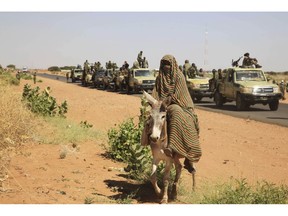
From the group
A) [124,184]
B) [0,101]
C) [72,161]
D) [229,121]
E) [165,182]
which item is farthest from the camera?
[229,121]

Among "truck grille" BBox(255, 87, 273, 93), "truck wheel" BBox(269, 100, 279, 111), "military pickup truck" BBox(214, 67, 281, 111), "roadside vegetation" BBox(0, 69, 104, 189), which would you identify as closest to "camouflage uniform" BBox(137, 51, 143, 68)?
"military pickup truck" BBox(214, 67, 281, 111)

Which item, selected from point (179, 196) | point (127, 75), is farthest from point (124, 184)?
point (127, 75)

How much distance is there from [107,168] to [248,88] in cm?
1221

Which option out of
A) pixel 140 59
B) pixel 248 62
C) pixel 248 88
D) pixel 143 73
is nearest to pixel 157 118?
pixel 248 88

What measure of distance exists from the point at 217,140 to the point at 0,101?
6036mm

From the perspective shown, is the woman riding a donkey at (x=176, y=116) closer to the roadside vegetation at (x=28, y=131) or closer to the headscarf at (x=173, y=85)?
the headscarf at (x=173, y=85)

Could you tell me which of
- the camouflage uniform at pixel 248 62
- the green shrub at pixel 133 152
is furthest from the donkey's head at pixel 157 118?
the camouflage uniform at pixel 248 62

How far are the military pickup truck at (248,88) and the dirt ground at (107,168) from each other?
536 centimetres

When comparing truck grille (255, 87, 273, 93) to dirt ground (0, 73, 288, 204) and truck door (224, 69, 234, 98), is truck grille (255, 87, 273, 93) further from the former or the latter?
dirt ground (0, 73, 288, 204)

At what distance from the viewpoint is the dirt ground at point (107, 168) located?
5.82 meters

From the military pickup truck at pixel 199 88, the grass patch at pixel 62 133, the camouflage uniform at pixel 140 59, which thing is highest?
the camouflage uniform at pixel 140 59

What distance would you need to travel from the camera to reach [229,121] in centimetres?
1538

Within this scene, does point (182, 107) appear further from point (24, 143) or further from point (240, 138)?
point (240, 138)

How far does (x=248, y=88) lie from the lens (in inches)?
731
